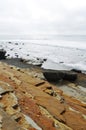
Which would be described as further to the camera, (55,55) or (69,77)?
(55,55)

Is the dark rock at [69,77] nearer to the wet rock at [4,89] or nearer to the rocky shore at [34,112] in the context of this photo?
the rocky shore at [34,112]

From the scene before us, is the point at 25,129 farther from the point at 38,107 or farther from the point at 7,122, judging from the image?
the point at 38,107

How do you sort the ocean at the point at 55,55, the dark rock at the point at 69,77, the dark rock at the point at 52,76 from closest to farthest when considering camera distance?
the dark rock at the point at 52,76, the dark rock at the point at 69,77, the ocean at the point at 55,55

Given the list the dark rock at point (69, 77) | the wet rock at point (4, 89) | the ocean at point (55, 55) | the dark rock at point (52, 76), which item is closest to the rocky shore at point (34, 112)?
the wet rock at point (4, 89)

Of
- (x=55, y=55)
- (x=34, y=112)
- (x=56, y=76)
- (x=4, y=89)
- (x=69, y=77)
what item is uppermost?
(x=4, y=89)

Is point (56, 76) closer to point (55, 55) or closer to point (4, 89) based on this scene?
point (4, 89)

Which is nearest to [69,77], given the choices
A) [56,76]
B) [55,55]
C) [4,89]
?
[56,76]

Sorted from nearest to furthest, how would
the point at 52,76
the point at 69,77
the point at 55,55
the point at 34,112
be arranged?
the point at 34,112 → the point at 52,76 → the point at 69,77 → the point at 55,55

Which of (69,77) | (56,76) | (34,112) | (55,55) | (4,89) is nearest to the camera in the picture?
(34,112)

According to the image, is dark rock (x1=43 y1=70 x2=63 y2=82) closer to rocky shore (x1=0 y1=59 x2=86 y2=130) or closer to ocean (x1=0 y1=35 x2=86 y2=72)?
rocky shore (x1=0 y1=59 x2=86 y2=130)

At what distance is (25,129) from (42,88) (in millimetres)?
5776

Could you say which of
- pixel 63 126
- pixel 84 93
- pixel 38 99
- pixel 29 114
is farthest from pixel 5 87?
pixel 84 93

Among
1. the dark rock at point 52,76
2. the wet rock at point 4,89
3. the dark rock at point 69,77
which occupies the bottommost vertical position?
the dark rock at point 69,77

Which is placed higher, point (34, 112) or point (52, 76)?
point (34, 112)
